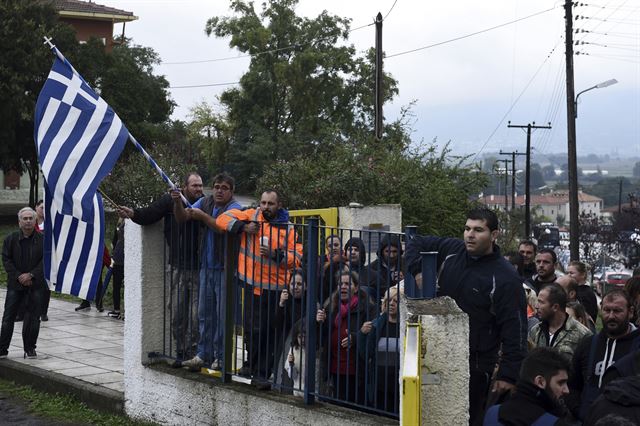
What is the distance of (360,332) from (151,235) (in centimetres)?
278

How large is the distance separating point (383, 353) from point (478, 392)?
31.0 inches

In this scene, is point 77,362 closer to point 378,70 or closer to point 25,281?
point 25,281

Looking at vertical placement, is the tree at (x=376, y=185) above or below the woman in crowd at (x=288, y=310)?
above

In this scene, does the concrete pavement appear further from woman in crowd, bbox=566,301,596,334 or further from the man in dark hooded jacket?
woman in crowd, bbox=566,301,596,334

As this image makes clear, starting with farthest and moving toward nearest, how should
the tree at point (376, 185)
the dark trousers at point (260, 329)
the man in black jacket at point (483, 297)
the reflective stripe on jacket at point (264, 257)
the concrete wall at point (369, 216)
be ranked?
the tree at point (376, 185), the concrete wall at point (369, 216), the dark trousers at point (260, 329), the reflective stripe on jacket at point (264, 257), the man in black jacket at point (483, 297)

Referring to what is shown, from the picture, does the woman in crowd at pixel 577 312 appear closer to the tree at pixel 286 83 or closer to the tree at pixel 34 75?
the tree at pixel 34 75

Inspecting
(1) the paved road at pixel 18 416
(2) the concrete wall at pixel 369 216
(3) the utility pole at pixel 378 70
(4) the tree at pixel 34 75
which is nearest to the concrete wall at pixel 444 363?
(1) the paved road at pixel 18 416

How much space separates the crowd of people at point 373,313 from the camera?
5.43 meters

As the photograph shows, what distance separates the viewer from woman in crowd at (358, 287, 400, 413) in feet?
22.3

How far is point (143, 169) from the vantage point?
3509 centimetres

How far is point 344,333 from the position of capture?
23.9ft

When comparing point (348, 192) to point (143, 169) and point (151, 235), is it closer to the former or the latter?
point (151, 235)

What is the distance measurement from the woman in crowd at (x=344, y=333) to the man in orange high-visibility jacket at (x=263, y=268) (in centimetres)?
55

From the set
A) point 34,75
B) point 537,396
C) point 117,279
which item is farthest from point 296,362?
point 34,75
